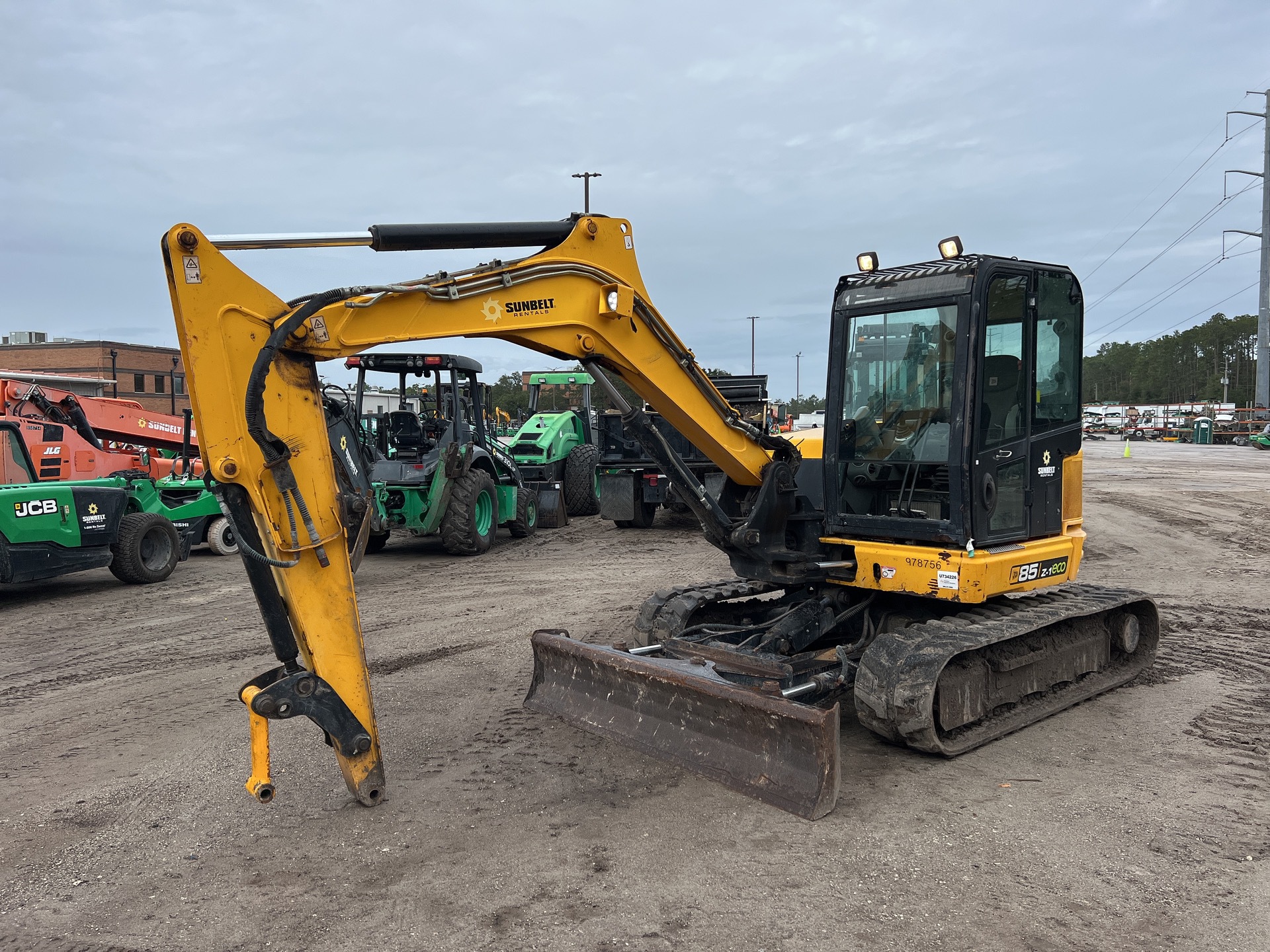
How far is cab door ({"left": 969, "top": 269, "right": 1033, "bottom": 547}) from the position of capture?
534cm

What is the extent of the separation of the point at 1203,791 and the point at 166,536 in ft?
35.2

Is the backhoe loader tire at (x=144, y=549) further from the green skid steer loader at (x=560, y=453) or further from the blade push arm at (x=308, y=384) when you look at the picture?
the blade push arm at (x=308, y=384)

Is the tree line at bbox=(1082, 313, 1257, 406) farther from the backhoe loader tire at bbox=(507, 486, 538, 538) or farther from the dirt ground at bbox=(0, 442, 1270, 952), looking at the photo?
the dirt ground at bbox=(0, 442, 1270, 952)

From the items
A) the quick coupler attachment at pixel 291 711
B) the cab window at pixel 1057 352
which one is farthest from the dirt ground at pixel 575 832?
the cab window at pixel 1057 352

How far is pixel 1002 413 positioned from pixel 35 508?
364 inches

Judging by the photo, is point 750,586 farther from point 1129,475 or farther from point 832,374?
point 1129,475

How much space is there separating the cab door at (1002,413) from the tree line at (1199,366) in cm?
9336

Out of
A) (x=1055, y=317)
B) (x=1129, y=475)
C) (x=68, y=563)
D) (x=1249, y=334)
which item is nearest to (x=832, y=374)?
(x=1055, y=317)

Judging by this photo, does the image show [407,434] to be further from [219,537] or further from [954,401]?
[954,401]

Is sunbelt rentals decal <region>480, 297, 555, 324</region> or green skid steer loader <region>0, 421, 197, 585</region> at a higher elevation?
sunbelt rentals decal <region>480, 297, 555, 324</region>

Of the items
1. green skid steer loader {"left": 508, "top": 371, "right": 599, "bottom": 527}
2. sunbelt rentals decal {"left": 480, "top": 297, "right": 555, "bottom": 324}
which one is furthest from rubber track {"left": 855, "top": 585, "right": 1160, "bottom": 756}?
green skid steer loader {"left": 508, "top": 371, "right": 599, "bottom": 527}

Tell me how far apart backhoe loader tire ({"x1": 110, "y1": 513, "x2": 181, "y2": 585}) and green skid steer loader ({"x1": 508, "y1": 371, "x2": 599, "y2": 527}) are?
5.95 metres

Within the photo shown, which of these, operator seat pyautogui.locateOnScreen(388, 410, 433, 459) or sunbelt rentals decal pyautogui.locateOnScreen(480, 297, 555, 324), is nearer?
sunbelt rentals decal pyautogui.locateOnScreen(480, 297, 555, 324)

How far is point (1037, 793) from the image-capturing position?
15.3 ft
